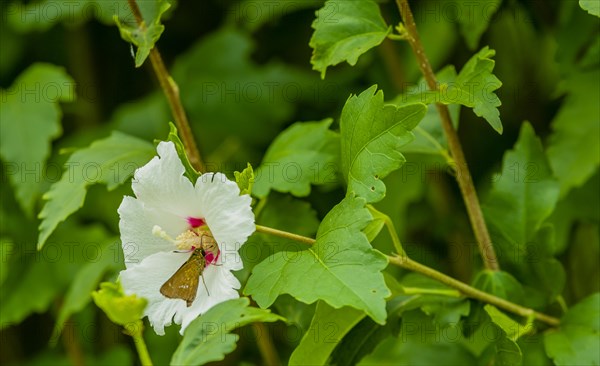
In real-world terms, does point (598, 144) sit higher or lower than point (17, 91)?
higher

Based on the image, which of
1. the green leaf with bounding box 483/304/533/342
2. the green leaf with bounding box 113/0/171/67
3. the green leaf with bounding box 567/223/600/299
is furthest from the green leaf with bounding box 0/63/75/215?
the green leaf with bounding box 567/223/600/299

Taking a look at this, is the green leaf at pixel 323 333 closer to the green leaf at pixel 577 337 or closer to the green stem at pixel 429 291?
the green stem at pixel 429 291

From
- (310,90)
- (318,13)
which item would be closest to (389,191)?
(310,90)

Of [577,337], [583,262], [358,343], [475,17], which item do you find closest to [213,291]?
[358,343]

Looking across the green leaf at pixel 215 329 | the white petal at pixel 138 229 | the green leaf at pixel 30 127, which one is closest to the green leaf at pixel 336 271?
the green leaf at pixel 215 329

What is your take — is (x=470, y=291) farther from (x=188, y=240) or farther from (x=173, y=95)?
(x=173, y=95)

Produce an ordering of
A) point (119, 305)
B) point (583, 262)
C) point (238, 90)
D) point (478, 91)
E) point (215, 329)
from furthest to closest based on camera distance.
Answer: point (238, 90) → point (583, 262) → point (478, 91) → point (215, 329) → point (119, 305)

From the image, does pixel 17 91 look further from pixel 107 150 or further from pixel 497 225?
pixel 497 225
